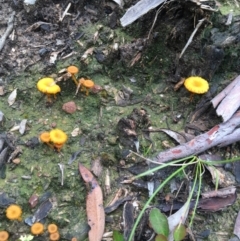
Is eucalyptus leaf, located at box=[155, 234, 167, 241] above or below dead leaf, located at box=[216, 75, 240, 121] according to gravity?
below

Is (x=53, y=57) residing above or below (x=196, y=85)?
above

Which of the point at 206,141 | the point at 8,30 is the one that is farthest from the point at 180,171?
the point at 8,30

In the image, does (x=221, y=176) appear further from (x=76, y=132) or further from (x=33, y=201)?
(x=33, y=201)

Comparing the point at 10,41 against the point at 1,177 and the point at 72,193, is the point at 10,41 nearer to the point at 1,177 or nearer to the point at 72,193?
the point at 1,177

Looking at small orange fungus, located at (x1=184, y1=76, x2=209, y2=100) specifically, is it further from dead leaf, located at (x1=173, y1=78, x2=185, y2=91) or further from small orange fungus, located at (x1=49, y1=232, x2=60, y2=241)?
small orange fungus, located at (x1=49, y1=232, x2=60, y2=241)

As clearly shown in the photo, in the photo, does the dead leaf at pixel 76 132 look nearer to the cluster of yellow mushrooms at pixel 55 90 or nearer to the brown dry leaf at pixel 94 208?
the cluster of yellow mushrooms at pixel 55 90

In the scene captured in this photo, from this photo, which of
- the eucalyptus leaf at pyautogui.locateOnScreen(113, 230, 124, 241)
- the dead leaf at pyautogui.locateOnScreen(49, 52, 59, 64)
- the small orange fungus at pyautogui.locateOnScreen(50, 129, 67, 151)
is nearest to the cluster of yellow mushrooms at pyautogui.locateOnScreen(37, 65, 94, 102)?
the dead leaf at pyautogui.locateOnScreen(49, 52, 59, 64)
